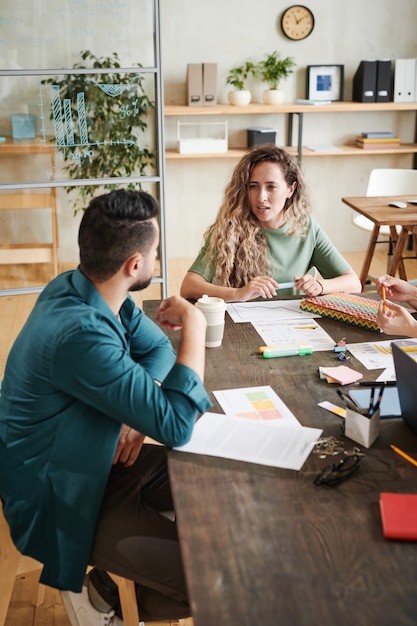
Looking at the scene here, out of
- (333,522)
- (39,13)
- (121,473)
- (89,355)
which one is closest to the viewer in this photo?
(333,522)

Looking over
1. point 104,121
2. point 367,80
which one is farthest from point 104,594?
point 367,80

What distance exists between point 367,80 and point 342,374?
157 inches

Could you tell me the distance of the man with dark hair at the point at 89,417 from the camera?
1439mm

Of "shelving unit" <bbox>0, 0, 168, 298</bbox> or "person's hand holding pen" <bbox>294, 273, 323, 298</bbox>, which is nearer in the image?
"person's hand holding pen" <bbox>294, 273, 323, 298</bbox>

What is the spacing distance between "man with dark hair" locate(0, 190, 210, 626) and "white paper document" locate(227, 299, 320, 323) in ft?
2.12

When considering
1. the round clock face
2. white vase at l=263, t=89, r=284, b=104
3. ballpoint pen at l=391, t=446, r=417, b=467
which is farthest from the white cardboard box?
ballpoint pen at l=391, t=446, r=417, b=467

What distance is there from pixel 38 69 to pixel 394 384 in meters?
2.50

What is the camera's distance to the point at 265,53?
525 centimetres

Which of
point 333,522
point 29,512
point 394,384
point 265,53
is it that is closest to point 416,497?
point 333,522

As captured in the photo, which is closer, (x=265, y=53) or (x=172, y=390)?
(x=172, y=390)

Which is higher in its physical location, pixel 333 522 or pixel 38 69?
pixel 38 69

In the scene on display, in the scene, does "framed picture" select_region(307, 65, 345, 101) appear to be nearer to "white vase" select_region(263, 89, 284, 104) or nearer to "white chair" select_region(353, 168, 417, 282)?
"white vase" select_region(263, 89, 284, 104)

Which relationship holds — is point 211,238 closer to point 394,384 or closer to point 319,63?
point 394,384

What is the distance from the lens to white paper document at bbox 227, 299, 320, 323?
2234mm
